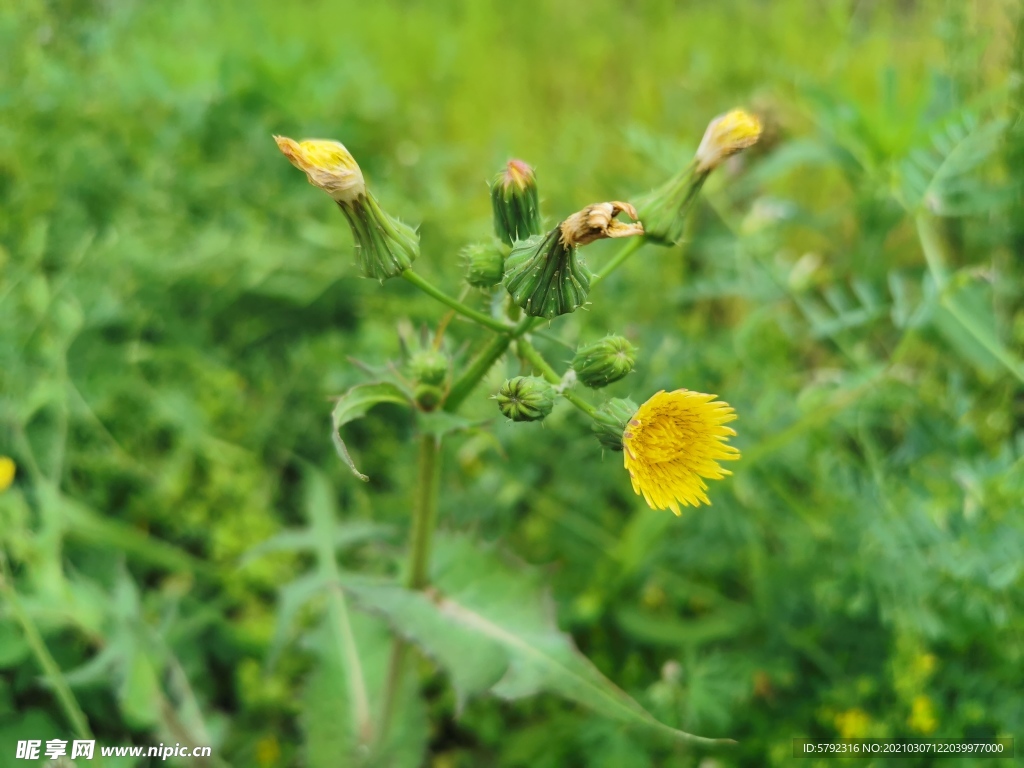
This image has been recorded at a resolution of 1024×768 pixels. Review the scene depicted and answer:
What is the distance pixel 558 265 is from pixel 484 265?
15 centimetres

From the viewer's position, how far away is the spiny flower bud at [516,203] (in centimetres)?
110

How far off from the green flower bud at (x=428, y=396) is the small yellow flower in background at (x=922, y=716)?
4.20ft

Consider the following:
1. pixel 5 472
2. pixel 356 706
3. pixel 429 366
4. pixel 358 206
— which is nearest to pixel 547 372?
pixel 429 366

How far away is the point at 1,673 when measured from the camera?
1.73 m

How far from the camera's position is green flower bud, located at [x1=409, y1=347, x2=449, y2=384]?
1.15 meters

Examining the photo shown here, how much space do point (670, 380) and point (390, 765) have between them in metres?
1.10

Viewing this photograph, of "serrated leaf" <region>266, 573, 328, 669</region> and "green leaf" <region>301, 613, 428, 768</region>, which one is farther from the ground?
"serrated leaf" <region>266, 573, 328, 669</region>

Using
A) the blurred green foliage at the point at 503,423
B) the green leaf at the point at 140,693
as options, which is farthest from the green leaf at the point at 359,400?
the green leaf at the point at 140,693

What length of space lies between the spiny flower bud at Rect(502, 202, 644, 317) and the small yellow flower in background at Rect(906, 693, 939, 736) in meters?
1.27

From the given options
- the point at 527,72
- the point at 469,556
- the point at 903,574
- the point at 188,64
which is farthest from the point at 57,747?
the point at 527,72

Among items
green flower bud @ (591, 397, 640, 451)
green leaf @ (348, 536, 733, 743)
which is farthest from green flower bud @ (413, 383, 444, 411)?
green leaf @ (348, 536, 733, 743)

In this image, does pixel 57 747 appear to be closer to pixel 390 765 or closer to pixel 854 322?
pixel 390 765

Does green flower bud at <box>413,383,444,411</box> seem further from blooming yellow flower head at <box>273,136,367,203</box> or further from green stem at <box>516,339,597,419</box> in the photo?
blooming yellow flower head at <box>273,136,367,203</box>

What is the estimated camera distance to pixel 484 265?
113cm
